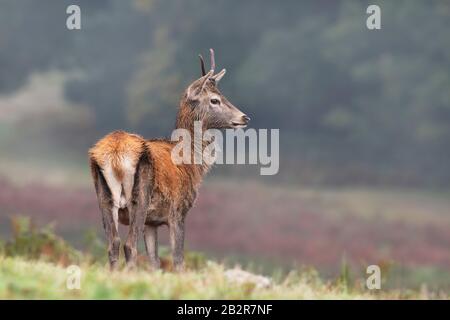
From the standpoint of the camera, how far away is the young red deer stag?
42.8ft

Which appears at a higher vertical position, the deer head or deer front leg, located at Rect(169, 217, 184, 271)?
the deer head

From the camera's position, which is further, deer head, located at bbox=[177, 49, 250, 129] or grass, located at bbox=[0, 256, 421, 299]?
deer head, located at bbox=[177, 49, 250, 129]

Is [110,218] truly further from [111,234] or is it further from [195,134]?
[195,134]

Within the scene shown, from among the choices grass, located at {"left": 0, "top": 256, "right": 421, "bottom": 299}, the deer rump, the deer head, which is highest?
the deer head

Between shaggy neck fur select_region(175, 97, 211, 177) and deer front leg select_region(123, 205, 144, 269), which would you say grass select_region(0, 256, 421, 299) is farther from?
shaggy neck fur select_region(175, 97, 211, 177)

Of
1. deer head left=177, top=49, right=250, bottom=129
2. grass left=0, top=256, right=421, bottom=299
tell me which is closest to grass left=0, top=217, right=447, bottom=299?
grass left=0, top=256, right=421, bottom=299

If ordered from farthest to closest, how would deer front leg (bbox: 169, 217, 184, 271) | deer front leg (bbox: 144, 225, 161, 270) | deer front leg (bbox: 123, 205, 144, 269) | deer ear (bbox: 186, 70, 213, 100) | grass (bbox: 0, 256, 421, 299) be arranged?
deer ear (bbox: 186, 70, 213, 100)
deer front leg (bbox: 144, 225, 161, 270)
deer front leg (bbox: 169, 217, 184, 271)
deer front leg (bbox: 123, 205, 144, 269)
grass (bbox: 0, 256, 421, 299)

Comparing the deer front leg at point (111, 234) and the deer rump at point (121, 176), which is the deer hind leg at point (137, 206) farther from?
the deer front leg at point (111, 234)

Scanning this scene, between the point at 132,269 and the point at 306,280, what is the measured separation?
157 inches

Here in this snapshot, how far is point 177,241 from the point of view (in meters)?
14.0

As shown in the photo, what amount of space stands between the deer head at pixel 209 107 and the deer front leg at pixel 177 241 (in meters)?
1.80

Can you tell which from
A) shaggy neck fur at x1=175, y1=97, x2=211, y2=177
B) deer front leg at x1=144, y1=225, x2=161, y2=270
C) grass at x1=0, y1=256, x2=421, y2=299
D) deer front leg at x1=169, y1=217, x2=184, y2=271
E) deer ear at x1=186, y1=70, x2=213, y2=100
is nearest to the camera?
grass at x1=0, y1=256, x2=421, y2=299
